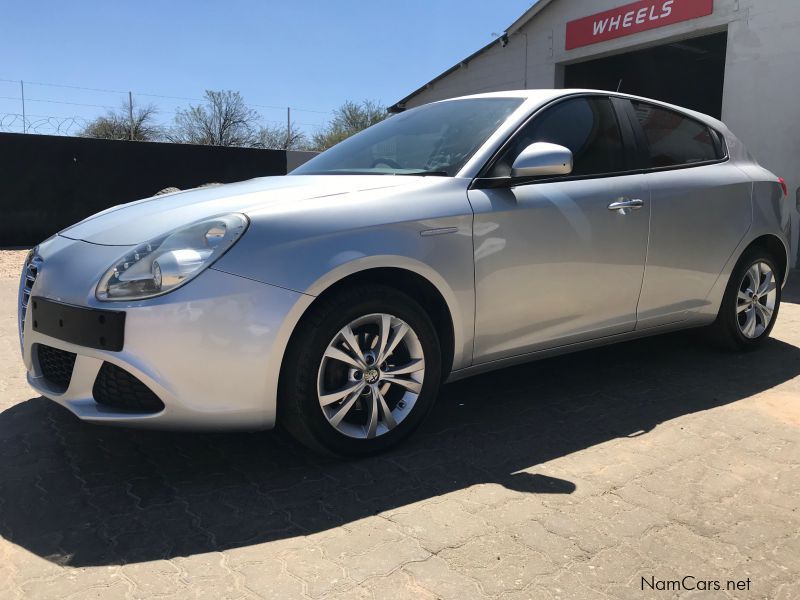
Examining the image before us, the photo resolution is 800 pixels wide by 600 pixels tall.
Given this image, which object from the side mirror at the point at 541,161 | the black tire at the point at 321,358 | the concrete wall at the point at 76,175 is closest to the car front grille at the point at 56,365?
the black tire at the point at 321,358

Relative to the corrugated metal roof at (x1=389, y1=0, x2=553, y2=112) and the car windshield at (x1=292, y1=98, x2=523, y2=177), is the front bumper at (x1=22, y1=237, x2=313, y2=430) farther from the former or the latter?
the corrugated metal roof at (x1=389, y1=0, x2=553, y2=112)

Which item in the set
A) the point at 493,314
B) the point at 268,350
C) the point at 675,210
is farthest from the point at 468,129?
the point at 268,350

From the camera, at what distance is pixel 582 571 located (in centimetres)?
217

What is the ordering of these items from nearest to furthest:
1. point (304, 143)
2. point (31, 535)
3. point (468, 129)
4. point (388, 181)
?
point (31, 535) < point (388, 181) < point (468, 129) < point (304, 143)

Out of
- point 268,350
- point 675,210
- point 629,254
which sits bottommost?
point 268,350

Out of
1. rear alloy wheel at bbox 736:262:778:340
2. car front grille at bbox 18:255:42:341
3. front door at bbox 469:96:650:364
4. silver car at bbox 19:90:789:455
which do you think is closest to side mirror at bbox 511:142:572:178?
silver car at bbox 19:90:789:455

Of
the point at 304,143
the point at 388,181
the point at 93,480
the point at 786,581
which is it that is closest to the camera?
the point at 786,581

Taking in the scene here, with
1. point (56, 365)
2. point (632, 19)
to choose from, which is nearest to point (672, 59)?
point (632, 19)

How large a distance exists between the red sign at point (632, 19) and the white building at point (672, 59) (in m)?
0.02

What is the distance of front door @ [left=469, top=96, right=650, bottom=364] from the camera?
3166mm

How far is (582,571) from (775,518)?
35.1 inches

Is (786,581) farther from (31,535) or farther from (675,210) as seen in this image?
(31,535)

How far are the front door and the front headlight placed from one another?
1146 mm

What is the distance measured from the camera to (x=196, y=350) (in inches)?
98.3
